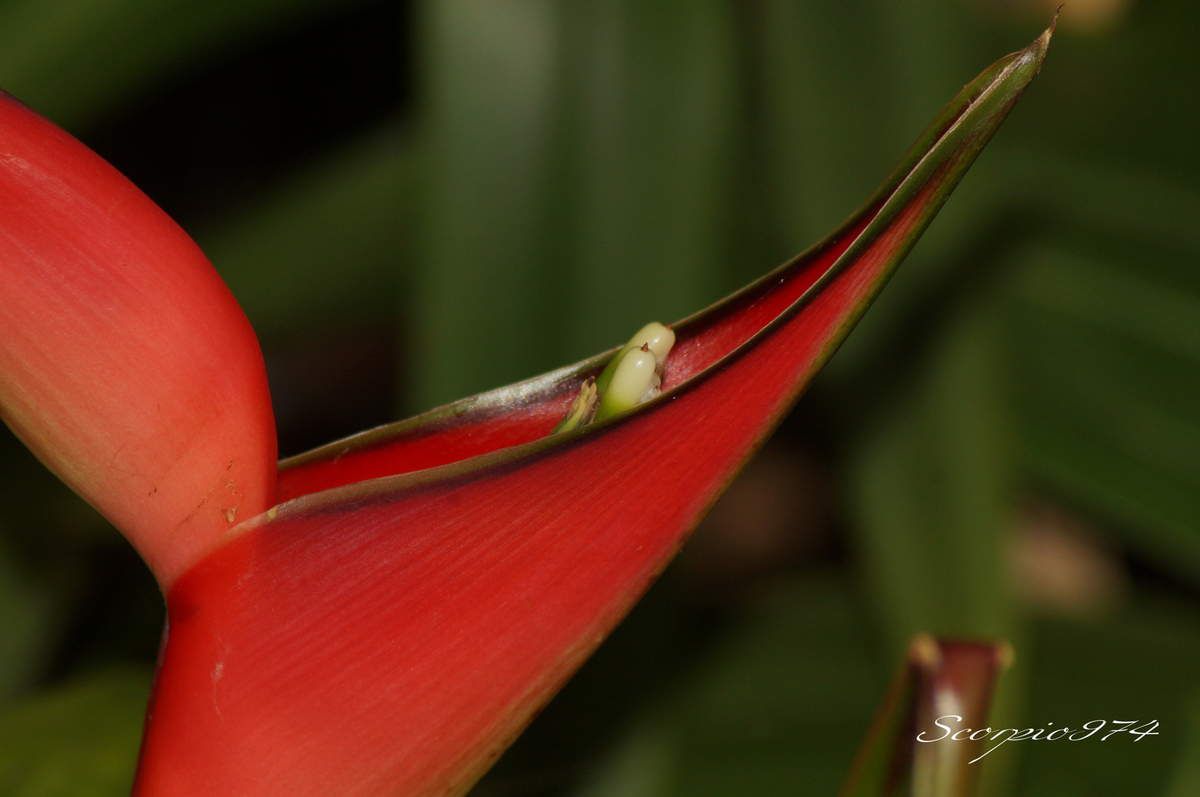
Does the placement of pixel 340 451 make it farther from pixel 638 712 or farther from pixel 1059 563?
pixel 1059 563

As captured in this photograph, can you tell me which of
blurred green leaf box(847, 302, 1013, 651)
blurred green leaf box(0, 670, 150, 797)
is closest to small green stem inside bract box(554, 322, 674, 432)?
blurred green leaf box(0, 670, 150, 797)

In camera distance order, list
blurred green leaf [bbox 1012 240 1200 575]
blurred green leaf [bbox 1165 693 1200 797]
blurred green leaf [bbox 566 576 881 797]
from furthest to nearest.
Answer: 1. blurred green leaf [bbox 1012 240 1200 575]
2. blurred green leaf [bbox 566 576 881 797]
3. blurred green leaf [bbox 1165 693 1200 797]

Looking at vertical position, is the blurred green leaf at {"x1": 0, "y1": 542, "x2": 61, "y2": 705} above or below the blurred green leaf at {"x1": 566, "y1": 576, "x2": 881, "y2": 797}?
above

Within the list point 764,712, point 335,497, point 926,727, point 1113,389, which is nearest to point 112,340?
point 335,497

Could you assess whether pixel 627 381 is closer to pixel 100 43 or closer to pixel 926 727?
pixel 926 727

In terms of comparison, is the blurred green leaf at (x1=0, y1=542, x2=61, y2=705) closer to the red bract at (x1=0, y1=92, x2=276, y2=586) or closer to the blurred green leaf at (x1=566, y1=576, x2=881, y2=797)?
the blurred green leaf at (x1=566, y1=576, x2=881, y2=797)

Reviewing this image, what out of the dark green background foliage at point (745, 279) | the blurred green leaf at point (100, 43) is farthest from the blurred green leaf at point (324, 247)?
the blurred green leaf at point (100, 43)
